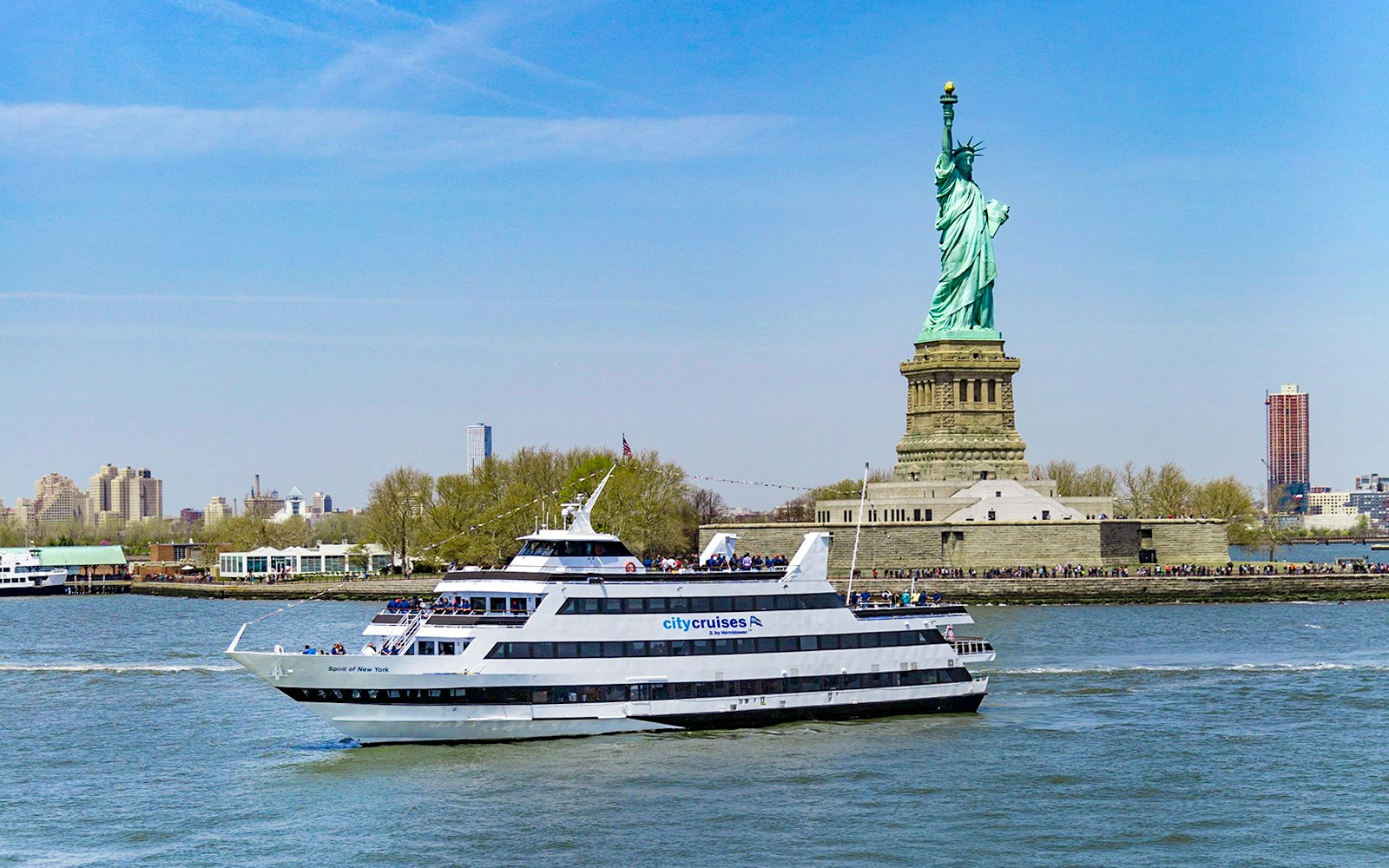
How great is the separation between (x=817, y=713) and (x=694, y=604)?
4451 mm

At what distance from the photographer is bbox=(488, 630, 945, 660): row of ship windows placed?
4031 centimetres

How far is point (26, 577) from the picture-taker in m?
142

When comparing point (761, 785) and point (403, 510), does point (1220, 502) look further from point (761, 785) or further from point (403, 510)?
point (761, 785)

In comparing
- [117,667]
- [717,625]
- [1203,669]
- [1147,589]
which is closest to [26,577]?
[117,667]

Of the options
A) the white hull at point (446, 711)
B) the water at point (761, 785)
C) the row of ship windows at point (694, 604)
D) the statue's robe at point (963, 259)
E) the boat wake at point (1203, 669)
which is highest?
the statue's robe at point (963, 259)

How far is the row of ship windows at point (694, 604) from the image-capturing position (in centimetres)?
4119

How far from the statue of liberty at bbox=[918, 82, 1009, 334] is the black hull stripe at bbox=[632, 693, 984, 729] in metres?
64.1

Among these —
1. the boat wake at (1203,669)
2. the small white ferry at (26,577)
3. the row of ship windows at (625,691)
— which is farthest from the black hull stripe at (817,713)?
the small white ferry at (26,577)

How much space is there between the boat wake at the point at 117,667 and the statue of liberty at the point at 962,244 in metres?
59.8

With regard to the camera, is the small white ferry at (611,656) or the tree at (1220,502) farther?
the tree at (1220,502)

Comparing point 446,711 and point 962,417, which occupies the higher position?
point 962,417

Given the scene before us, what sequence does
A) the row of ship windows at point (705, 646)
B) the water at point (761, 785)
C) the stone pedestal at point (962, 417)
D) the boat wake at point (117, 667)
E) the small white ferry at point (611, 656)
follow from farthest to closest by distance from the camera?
1. the stone pedestal at point (962, 417)
2. the boat wake at point (117, 667)
3. the row of ship windows at point (705, 646)
4. the small white ferry at point (611, 656)
5. the water at point (761, 785)

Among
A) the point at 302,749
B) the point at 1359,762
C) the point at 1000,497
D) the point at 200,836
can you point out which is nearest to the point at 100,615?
the point at 1000,497

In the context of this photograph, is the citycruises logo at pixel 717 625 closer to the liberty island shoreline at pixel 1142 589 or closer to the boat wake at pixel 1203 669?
the boat wake at pixel 1203 669
